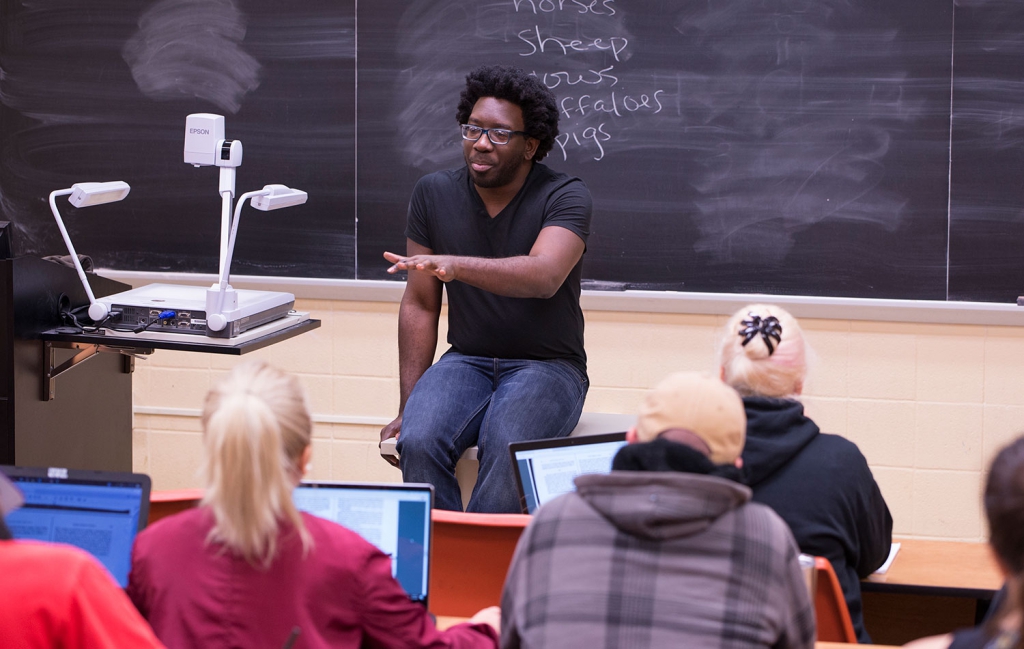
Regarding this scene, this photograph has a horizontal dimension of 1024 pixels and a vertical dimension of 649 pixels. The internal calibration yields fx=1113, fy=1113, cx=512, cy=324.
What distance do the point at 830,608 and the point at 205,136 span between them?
2.00 metres

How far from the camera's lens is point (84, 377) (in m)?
3.00

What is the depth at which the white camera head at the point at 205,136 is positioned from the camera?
2.93 m

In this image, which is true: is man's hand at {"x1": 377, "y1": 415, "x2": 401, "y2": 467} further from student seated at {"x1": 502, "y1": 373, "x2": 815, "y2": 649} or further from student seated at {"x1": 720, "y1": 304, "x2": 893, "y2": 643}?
student seated at {"x1": 502, "y1": 373, "x2": 815, "y2": 649}

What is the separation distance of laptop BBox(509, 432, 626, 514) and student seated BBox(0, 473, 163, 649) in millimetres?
917

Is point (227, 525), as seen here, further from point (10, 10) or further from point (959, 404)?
point (10, 10)

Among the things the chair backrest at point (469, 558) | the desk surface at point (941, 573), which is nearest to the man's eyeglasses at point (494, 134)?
the chair backrest at point (469, 558)

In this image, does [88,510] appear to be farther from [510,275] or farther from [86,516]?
[510,275]

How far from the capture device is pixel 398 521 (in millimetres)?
1659

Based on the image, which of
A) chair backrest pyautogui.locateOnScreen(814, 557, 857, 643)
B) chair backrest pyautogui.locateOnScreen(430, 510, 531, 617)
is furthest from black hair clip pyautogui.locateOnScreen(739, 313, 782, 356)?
chair backrest pyautogui.locateOnScreen(430, 510, 531, 617)

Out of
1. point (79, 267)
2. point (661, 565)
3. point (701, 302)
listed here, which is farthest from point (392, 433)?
point (661, 565)

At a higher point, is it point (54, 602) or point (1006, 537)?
point (1006, 537)

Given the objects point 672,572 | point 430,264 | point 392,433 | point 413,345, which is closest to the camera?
point 672,572

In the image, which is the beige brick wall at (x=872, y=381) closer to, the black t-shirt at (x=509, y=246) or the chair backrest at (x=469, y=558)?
the black t-shirt at (x=509, y=246)

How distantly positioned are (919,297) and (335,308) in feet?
6.24
